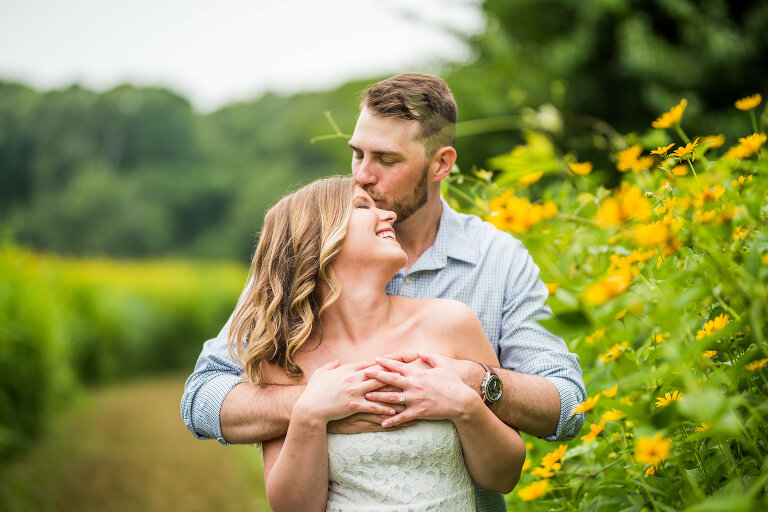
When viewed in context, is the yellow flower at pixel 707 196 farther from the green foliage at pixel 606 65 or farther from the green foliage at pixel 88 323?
the green foliage at pixel 88 323

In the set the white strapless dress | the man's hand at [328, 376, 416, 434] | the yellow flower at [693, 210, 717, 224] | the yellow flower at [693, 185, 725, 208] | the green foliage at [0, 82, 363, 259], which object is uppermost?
the yellow flower at [693, 185, 725, 208]

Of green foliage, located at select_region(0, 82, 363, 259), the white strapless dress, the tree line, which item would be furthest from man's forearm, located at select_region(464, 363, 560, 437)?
green foliage, located at select_region(0, 82, 363, 259)

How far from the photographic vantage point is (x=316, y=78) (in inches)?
1459

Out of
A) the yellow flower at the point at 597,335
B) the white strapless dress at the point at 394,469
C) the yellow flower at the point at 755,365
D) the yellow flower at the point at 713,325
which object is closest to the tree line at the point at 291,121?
the white strapless dress at the point at 394,469

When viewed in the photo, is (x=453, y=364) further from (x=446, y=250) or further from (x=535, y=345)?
(x=446, y=250)

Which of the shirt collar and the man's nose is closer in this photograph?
the shirt collar

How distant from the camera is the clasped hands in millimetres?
1740

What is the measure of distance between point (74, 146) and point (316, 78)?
47.6 feet

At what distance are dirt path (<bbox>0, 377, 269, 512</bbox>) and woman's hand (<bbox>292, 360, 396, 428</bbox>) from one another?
4288 mm

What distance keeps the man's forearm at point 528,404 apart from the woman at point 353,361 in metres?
0.08

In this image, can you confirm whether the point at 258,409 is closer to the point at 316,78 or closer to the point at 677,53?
the point at 677,53

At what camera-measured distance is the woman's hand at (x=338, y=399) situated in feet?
5.69

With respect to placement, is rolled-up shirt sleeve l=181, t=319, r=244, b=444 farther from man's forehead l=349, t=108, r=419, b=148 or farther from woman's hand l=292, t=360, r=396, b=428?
man's forehead l=349, t=108, r=419, b=148

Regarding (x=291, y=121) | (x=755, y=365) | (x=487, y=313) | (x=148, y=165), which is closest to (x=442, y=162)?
(x=487, y=313)
